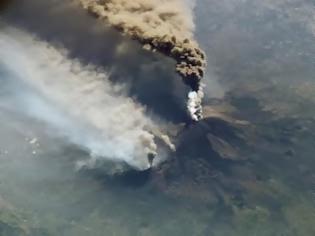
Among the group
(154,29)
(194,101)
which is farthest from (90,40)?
(194,101)

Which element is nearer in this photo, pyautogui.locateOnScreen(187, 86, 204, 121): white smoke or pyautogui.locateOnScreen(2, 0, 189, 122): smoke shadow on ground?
pyautogui.locateOnScreen(2, 0, 189, 122): smoke shadow on ground

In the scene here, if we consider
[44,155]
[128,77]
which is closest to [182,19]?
[128,77]

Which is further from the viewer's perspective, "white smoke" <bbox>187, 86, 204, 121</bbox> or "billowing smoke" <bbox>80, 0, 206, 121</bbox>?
"white smoke" <bbox>187, 86, 204, 121</bbox>

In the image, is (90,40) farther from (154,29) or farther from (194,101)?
(194,101)

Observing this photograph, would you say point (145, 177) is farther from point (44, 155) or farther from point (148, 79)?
point (148, 79)

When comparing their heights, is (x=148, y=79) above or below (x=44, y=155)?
below

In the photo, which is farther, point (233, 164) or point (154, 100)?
point (233, 164)

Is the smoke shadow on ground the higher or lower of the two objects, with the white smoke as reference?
lower
